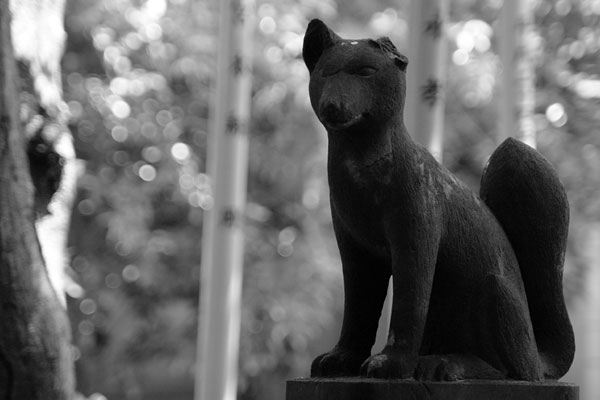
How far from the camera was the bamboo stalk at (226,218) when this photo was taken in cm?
389

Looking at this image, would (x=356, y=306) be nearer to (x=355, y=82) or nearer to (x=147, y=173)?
(x=355, y=82)

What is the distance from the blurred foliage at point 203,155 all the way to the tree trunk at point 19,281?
4.50m

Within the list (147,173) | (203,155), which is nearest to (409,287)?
(147,173)

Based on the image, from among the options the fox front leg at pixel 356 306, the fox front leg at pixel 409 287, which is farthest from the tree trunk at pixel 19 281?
the fox front leg at pixel 409 287

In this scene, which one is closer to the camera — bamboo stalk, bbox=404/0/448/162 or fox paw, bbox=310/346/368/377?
fox paw, bbox=310/346/368/377

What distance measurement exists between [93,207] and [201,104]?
128 cm

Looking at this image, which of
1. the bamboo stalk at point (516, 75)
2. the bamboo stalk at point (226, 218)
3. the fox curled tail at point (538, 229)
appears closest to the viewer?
the fox curled tail at point (538, 229)

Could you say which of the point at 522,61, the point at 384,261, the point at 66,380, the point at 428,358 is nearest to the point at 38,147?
the point at 66,380

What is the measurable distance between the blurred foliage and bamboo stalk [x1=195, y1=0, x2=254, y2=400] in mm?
3598

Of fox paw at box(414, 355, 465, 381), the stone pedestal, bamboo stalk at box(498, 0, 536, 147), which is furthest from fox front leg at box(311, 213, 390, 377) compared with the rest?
bamboo stalk at box(498, 0, 536, 147)

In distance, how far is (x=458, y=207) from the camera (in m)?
2.14

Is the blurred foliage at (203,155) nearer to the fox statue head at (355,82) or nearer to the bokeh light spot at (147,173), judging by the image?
the bokeh light spot at (147,173)

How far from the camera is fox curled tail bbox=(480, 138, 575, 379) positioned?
2266 mm

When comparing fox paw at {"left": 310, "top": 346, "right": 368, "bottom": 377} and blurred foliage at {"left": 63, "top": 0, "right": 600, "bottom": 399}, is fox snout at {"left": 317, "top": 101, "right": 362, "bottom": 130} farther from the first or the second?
blurred foliage at {"left": 63, "top": 0, "right": 600, "bottom": 399}
